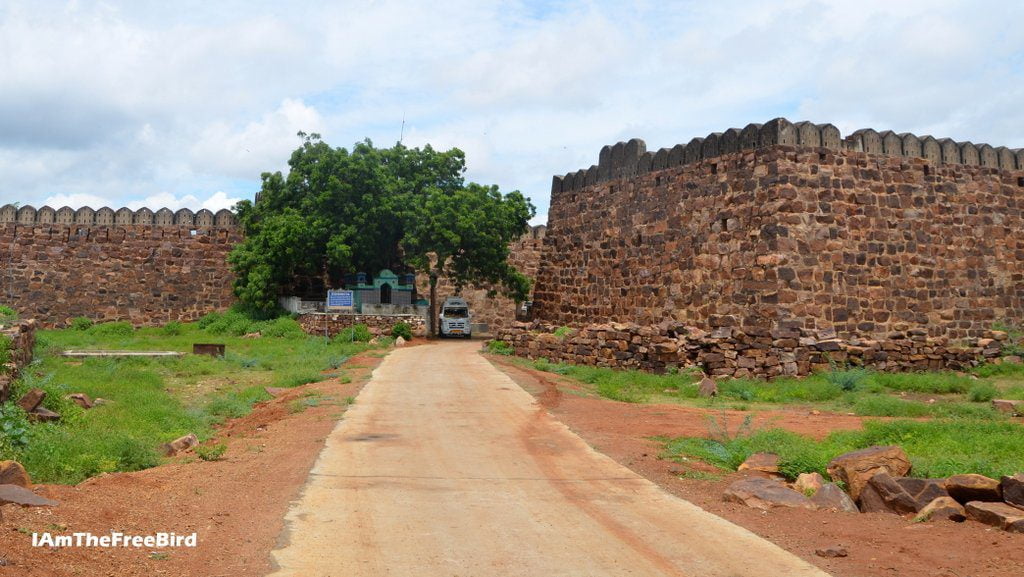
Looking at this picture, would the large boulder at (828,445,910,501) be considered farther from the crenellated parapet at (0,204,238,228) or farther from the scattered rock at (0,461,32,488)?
the crenellated parapet at (0,204,238,228)

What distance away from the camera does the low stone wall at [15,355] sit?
1066 centimetres

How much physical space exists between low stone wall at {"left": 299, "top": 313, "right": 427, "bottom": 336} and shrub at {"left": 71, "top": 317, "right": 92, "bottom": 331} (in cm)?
908

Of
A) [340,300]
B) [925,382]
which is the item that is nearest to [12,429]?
[925,382]

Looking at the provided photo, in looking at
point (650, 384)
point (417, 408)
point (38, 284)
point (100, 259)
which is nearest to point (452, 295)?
point (100, 259)

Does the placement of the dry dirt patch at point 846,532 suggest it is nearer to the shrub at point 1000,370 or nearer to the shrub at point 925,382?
the shrub at point 925,382

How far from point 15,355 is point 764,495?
518 inches

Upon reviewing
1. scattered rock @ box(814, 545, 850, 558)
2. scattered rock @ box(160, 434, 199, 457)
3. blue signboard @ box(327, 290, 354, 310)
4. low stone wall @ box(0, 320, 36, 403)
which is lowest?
scattered rock @ box(160, 434, 199, 457)

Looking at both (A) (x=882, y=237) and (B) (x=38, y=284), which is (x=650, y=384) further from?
(B) (x=38, y=284)

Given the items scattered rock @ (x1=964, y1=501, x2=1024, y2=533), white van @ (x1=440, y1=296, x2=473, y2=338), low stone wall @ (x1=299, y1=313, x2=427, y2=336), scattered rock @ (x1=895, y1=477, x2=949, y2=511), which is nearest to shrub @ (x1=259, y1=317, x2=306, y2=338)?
low stone wall @ (x1=299, y1=313, x2=427, y2=336)

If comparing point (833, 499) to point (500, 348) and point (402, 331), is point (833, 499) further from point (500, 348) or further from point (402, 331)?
point (402, 331)

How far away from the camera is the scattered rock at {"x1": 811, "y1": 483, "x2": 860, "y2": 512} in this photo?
6961mm

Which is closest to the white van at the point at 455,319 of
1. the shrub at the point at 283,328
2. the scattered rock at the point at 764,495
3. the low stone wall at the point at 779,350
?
the shrub at the point at 283,328

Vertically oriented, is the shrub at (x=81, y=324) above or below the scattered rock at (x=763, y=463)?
above

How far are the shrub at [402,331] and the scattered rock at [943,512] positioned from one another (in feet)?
76.7
